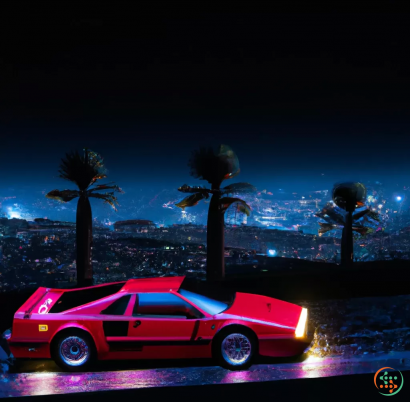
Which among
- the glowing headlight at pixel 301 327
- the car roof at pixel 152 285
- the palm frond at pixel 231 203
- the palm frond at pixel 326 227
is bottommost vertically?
the glowing headlight at pixel 301 327

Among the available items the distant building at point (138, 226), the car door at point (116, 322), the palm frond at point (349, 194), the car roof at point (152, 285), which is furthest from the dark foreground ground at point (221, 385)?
the distant building at point (138, 226)

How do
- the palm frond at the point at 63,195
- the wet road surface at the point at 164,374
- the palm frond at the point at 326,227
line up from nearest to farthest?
the wet road surface at the point at 164,374 → the palm frond at the point at 63,195 → the palm frond at the point at 326,227

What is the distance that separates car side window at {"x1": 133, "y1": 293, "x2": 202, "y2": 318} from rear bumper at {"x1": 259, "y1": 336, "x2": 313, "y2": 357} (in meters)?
0.85

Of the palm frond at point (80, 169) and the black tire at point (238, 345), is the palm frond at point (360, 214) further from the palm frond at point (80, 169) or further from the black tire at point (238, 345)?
the black tire at point (238, 345)

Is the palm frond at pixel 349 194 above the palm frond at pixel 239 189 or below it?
above

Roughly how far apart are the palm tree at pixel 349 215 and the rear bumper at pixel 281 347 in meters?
10.2

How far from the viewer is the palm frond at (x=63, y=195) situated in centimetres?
999

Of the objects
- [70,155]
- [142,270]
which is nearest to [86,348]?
[70,155]

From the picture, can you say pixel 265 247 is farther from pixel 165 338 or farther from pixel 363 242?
pixel 165 338

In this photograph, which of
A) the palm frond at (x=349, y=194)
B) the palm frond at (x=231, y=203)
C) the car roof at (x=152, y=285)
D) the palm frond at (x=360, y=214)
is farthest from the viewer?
the palm frond at (x=360, y=214)

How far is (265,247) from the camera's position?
19391 millimetres

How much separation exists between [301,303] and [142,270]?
9540 millimetres

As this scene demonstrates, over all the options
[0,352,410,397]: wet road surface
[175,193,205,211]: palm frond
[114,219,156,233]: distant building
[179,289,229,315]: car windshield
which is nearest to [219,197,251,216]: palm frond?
[175,193,205,211]: palm frond

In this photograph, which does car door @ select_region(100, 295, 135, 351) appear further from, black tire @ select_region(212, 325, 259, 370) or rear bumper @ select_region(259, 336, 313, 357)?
rear bumper @ select_region(259, 336, 313, 357)
